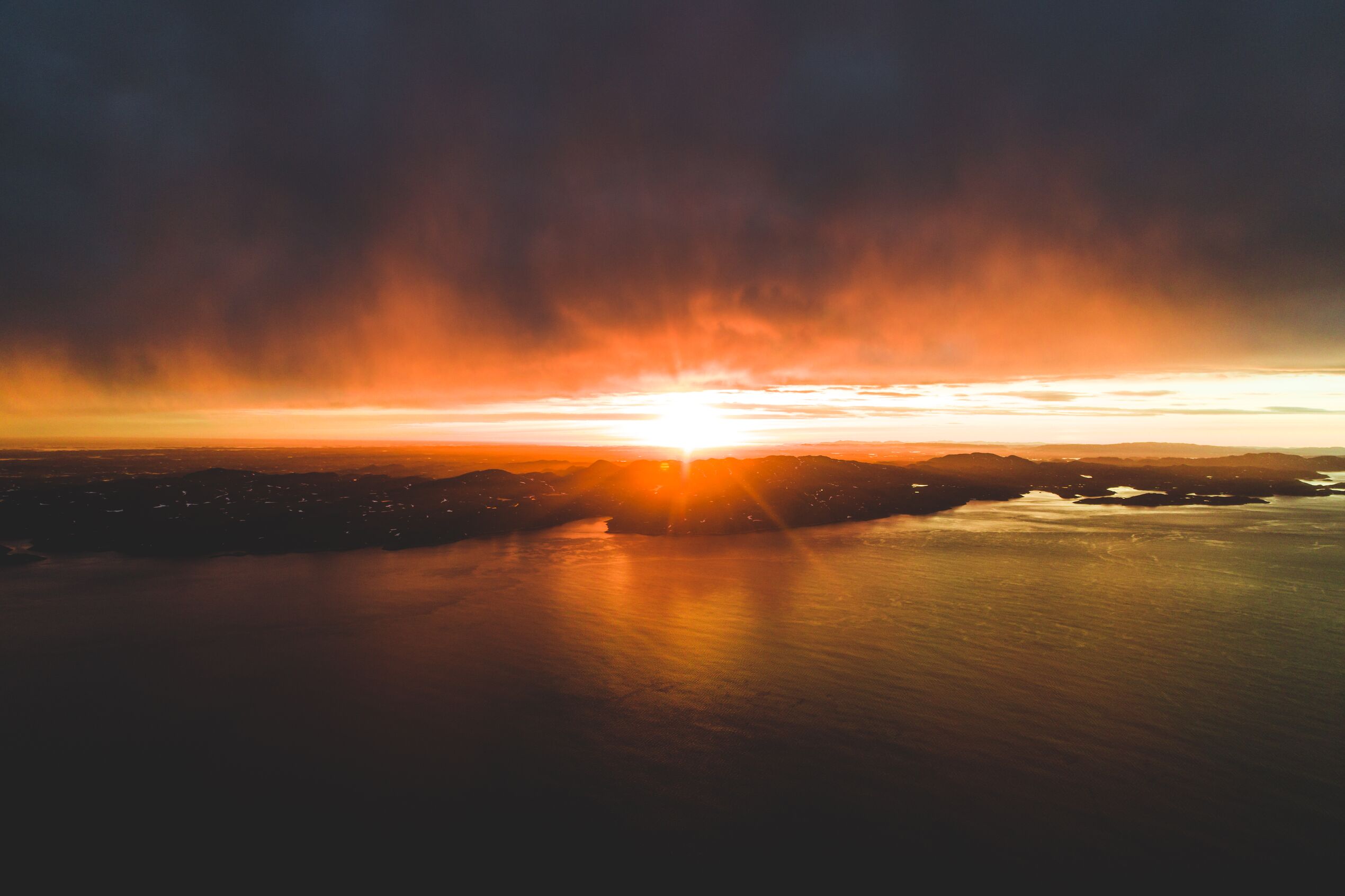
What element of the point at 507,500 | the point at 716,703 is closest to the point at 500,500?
the point at 507,500

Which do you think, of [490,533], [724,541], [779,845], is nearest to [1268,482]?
[724,541]

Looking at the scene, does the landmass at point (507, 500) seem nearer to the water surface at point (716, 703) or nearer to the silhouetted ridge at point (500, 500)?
the silhouetted ridge at point (500, 500)

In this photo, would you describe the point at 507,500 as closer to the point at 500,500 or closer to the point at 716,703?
the point at 500,500

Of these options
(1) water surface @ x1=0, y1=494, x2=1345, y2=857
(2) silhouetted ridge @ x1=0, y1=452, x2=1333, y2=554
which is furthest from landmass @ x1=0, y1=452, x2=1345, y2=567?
(1) water surface @ x1=0, y1=494, x2=1345, y2=857

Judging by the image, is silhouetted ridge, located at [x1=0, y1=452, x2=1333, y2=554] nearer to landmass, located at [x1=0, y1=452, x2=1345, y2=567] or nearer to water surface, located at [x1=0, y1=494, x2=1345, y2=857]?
landmass, located at [x1=0, y1=452, x2=1345, y2=567]

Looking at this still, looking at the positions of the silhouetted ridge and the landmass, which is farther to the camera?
the silhouetted ridge

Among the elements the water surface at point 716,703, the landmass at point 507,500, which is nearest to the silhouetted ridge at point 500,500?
the landmass at point 507,500

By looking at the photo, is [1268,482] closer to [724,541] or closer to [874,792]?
[724,541]

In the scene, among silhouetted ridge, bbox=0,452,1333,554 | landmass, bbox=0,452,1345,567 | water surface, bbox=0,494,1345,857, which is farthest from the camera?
silhouetted ridge, bbox=0,452,1333,554
